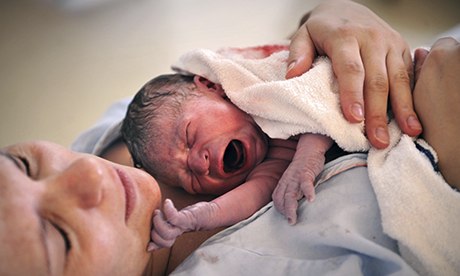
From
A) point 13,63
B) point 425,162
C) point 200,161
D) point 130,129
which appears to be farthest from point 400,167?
point 13,63

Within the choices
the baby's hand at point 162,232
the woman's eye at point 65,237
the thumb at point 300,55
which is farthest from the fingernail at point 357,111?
the woman's eye at point 65,237

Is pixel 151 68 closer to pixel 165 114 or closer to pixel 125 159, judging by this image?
pixel 125 159

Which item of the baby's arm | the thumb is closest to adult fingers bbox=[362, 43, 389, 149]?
the thumb

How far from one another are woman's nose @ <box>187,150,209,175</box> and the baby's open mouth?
61mm

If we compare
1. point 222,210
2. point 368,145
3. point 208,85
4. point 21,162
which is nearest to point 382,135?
point 368,145

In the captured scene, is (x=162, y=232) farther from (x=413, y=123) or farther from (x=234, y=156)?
(x=413, y=123)

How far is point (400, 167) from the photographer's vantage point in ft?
2.03

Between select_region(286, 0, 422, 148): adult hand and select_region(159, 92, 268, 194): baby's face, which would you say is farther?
select_region(159, 92, 268, 194): baby's face

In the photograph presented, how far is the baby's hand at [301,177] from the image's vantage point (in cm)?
65

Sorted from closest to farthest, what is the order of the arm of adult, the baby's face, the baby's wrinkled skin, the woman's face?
the woman's face, the arm of adult, the baby's wrinkled skin, the baby's face

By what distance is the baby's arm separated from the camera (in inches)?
25.4

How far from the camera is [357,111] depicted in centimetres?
68

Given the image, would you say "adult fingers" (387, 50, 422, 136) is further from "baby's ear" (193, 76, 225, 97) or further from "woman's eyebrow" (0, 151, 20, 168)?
"woman's eyebrow" (0, 151, 20, 168)

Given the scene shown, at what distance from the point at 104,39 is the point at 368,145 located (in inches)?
55.5
